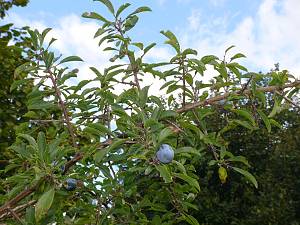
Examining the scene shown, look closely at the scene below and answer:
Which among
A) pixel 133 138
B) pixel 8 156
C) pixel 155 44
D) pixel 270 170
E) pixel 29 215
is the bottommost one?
pixel 29 215

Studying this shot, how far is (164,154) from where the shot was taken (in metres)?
1.42

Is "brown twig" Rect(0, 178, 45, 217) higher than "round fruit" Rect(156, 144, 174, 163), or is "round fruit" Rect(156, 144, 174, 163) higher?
"round fruit" Rect(156, 144, 174, 163)

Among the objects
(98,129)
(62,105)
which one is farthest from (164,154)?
(62,105)

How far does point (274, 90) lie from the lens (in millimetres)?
1800

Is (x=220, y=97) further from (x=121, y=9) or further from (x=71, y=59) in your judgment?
(x=71, y=59)

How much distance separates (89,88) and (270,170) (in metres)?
8.83

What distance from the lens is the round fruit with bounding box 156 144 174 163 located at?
1.42m

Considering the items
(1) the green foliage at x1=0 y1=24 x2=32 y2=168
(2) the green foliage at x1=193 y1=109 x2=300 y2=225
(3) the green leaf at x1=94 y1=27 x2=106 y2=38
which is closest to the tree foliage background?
(3) the green leaf at x1=94 y1=27 x2=106 y2=38

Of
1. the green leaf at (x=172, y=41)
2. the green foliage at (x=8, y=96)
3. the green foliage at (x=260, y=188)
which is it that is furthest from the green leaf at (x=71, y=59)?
the green foliage at (x=260, y=188)

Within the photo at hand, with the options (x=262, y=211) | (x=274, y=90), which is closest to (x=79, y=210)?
(x=274, y=90)

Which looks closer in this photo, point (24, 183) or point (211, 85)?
point (24, 183)

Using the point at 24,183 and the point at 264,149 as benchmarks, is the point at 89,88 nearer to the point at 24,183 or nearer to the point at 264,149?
the point at 24,183

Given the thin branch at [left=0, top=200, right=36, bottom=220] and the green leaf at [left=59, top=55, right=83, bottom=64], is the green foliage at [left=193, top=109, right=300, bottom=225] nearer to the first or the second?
the green leaf at [left=59, top=55, right=83, bottom=64]

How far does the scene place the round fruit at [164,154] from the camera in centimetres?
142
